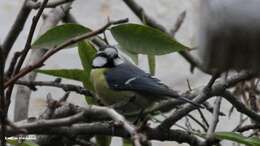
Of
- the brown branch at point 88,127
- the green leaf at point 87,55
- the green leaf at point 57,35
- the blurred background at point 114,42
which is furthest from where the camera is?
the blurred background at point 114,42

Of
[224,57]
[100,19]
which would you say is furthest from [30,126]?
[100,19]

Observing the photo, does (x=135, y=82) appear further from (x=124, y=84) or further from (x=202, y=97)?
(x=202, y=97)

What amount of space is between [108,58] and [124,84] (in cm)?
8

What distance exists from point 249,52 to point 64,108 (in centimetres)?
35

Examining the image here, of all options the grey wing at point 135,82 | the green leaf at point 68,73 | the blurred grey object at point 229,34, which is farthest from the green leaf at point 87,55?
the blurred grey object at point 229,34

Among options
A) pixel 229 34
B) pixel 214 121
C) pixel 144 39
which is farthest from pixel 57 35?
pixel 229 34

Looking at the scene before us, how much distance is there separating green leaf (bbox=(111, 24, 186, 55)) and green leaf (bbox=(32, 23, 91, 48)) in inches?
1.9

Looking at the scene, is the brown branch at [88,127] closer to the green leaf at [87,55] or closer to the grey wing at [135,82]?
the green leaf at [87,55]

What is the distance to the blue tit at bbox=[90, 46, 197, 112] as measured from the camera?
110 centimetres

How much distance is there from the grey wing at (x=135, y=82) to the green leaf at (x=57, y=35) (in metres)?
0.35

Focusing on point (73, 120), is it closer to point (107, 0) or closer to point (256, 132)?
point (256, 132)

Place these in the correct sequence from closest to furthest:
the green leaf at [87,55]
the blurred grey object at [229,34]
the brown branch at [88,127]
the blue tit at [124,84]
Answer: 1. the blurred grey object at [229,34]
2. the brown branch at [88,127]
3. the green leaf at [87,55]
4. the blue tit at [124,84]

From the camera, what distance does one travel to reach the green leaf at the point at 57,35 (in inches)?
29.7

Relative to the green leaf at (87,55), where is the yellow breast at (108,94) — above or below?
below
